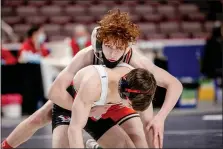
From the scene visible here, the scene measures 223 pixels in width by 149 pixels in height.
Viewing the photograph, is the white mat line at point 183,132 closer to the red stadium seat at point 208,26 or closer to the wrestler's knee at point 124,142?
the wrestler's knee at point 124,142

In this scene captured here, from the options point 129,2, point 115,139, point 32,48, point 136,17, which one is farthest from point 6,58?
point 115,139

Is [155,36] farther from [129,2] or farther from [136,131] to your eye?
[136,131]

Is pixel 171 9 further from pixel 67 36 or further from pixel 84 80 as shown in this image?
pixel 84 80

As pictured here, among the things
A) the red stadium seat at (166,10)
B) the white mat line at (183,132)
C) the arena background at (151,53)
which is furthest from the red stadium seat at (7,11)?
the white mat line at (183,132)

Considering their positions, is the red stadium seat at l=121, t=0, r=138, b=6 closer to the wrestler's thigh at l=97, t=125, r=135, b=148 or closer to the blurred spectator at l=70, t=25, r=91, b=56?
the blurred spectator at l=70, t=25, r=91, b=56

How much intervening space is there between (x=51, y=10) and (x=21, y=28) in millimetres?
861

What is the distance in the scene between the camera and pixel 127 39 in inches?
147

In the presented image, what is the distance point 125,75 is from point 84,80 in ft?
0.79

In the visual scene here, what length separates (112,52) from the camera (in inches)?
146

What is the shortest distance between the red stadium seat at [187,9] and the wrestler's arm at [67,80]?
880 cm

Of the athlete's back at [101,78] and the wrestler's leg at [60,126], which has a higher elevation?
the athlete's back at [101,78]

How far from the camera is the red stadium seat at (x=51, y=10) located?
12.3m

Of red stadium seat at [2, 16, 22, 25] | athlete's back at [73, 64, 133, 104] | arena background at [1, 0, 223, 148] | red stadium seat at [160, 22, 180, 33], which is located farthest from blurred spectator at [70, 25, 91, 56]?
athlete's back at [73, 64, 133, 104]

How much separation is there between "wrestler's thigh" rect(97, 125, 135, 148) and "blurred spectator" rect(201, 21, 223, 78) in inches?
205
